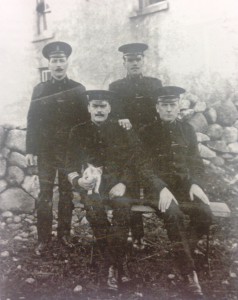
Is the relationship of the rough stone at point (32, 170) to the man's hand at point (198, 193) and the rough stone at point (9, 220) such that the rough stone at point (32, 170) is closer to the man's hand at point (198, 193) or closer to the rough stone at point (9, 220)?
the rough stone at point (9, 220)

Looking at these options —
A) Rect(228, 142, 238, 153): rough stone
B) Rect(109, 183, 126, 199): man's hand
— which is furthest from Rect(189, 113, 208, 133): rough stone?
Rect(109, 183, 126, 199): man's hand

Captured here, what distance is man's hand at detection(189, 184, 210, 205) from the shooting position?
8.63 feet

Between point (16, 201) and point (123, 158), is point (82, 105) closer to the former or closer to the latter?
point (123, 158)

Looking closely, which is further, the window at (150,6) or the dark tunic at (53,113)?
the dark tunic at (53,113)

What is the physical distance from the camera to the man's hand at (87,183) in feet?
9.10

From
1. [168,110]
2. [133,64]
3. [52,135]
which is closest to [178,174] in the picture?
[168,110]

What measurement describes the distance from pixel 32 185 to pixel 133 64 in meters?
1.22

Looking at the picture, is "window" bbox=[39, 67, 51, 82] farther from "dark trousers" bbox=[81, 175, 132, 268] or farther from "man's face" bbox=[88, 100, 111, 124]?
"dark trousers" bbox=[81, 175, 132, 268]

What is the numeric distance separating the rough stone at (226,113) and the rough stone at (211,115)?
3cm

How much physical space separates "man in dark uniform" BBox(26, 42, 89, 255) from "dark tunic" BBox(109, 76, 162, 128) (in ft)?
0.87

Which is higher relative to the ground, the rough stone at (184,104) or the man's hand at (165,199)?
the rough stone at (184,104)

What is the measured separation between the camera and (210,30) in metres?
2.64

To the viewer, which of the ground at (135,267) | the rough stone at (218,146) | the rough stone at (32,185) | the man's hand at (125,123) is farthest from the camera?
the rough stone at (32,185)

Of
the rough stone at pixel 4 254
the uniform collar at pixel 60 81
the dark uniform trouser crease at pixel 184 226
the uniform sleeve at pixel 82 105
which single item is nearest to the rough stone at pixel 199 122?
Result: the dark uniform trouser crease at pixel 184 226
